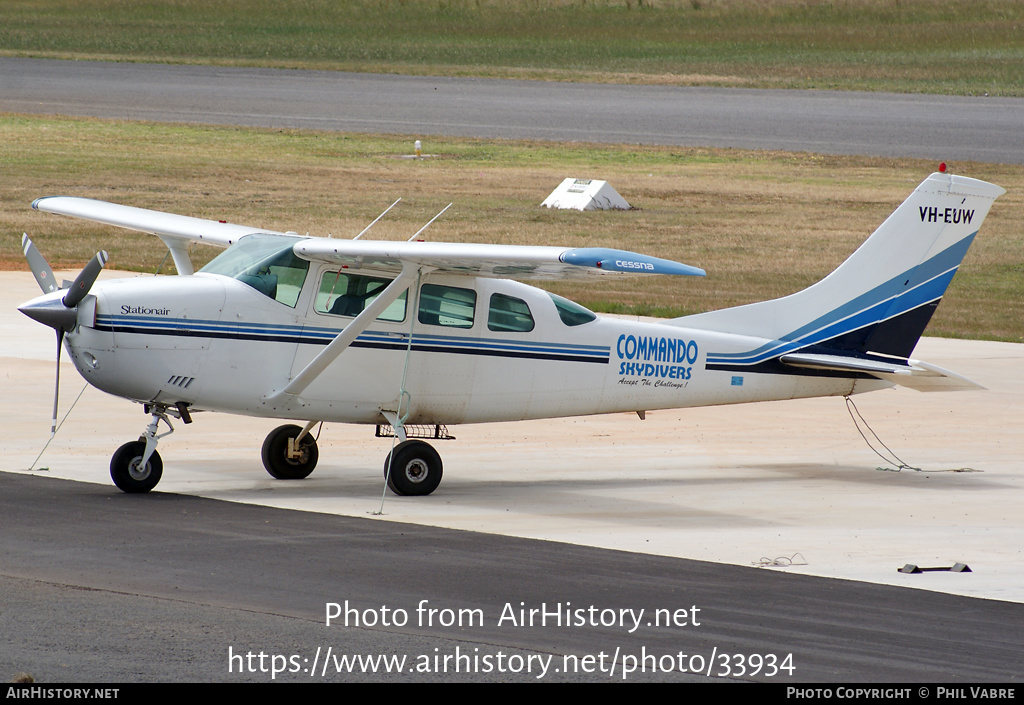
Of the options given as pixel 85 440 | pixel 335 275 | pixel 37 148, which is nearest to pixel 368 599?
pixel 335 275

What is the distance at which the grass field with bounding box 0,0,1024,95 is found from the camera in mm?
78688

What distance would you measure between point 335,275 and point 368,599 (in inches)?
172

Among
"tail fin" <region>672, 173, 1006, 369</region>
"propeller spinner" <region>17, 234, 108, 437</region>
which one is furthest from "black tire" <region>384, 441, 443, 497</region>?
"tail fin" <region>672, 173, 1006, 369</region>

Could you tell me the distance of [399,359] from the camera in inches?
516

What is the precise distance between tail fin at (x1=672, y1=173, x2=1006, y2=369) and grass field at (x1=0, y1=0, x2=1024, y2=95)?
58361 millimetres

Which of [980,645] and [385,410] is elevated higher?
[385,410]

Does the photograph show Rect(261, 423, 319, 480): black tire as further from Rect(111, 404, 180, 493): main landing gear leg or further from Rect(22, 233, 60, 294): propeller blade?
Rect(22, 233, 60, 294): propeller blade

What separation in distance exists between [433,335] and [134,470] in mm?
2845

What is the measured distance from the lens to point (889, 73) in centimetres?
7869

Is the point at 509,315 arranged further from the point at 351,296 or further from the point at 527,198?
the point at 527,198

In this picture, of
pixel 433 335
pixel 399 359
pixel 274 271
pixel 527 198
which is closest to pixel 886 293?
pixel 433 335
